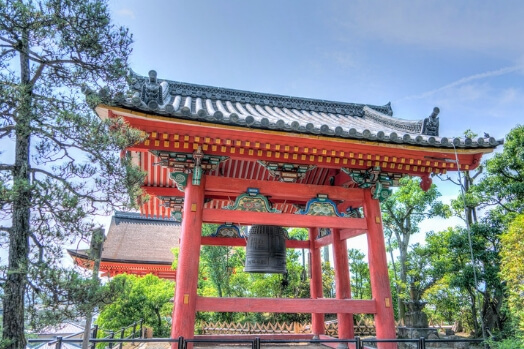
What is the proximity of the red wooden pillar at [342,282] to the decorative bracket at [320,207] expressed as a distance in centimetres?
136

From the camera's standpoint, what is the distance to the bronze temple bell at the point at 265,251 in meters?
6.12

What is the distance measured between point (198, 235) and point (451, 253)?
10.6 m

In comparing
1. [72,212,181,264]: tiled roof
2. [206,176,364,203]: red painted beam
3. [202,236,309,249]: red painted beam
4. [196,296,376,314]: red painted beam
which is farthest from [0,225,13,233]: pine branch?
[72,212,181,264]: tiled roof

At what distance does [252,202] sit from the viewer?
5.57 m

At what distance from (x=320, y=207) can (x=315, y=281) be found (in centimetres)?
274

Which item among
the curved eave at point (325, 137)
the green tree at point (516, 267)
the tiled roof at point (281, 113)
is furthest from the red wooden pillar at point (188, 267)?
the green tree at point (516, 267)

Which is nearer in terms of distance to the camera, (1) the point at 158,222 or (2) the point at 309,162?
(2) the point at 309,162

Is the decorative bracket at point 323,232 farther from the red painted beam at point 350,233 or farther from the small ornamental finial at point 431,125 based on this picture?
the small ornamental finial at point 431,125

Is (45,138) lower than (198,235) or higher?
higher

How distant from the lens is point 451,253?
12.0m

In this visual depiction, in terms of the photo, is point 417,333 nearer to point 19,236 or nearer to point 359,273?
point 359,273

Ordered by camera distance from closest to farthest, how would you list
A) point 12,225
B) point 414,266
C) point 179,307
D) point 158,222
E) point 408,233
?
point 12,225
point 179,307
point 414,266
point 408,233
point 158,222

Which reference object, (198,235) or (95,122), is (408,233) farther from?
(95,122)

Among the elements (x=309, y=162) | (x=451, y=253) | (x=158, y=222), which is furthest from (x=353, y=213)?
(x=158, y=222)
